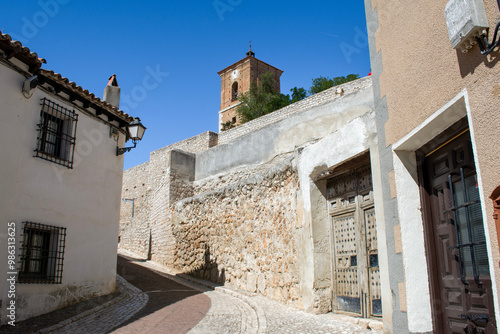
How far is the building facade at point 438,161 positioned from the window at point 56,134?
20.1 feet

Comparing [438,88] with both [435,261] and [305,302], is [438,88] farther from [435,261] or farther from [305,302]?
[305,302]

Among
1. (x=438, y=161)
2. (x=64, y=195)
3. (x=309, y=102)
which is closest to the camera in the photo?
(x=438, y=161)

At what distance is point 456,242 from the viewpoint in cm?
380

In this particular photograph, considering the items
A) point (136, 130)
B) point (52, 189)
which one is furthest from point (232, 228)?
point (52, 189)

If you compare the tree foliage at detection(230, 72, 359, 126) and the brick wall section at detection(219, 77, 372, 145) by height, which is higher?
the tree foliage at detection(230, 72, 359, 126)

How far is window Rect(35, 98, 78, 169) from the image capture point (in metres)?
7.88

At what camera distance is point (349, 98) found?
1095 cm

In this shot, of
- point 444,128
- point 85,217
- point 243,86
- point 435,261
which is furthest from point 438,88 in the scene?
point 243,86

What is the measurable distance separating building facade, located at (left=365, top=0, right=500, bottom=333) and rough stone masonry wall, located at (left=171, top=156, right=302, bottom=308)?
3.27 metres

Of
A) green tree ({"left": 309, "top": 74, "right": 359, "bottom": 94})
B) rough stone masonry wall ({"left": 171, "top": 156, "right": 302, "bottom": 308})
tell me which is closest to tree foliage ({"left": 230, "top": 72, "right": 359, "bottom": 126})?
green tree ({"left": 309, "top": 74, "right": 359, "bottom": 94})

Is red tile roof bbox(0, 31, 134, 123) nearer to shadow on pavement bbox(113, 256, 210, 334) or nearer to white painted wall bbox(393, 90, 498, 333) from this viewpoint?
shadow on pavement bbox(113, 256, 210, 334)

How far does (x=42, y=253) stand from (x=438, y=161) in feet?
22.7

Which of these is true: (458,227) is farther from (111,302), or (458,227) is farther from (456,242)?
(111,302)

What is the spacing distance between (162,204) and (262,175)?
7704 mm
